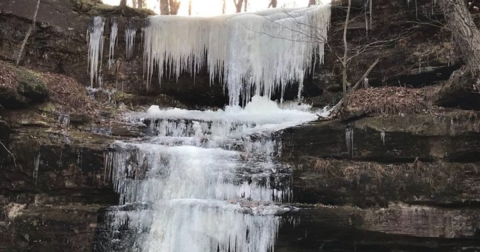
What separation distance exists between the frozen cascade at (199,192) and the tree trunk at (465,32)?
3.41 metres

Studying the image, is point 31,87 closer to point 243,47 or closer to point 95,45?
point 95,45

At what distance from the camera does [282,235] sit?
645 centimetres

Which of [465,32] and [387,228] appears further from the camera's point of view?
[465,32]

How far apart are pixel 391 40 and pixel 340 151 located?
403cm

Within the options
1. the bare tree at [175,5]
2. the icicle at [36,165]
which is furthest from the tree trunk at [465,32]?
the bare tree at [175,5]

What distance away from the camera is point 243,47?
37.5ft

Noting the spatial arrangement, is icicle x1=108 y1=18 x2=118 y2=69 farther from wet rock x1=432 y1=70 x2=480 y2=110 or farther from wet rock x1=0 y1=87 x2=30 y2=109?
wet rock x1=432 y1=70 x2=480 y2=110

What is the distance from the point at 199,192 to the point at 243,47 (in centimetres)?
542

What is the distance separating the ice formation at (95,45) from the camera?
11.8 meters

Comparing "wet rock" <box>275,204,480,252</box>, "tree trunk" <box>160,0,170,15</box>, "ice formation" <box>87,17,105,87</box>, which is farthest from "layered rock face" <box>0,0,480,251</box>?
"tree trunk" <box>160,0,170,15</box>

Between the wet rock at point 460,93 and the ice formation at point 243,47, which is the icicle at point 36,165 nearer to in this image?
the ice formation at point 243,47

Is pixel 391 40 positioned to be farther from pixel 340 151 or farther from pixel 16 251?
pixel 16 251

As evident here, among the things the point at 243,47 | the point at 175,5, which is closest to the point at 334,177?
the point at 243,47

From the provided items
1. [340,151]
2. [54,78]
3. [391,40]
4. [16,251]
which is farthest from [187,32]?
[16,251]
